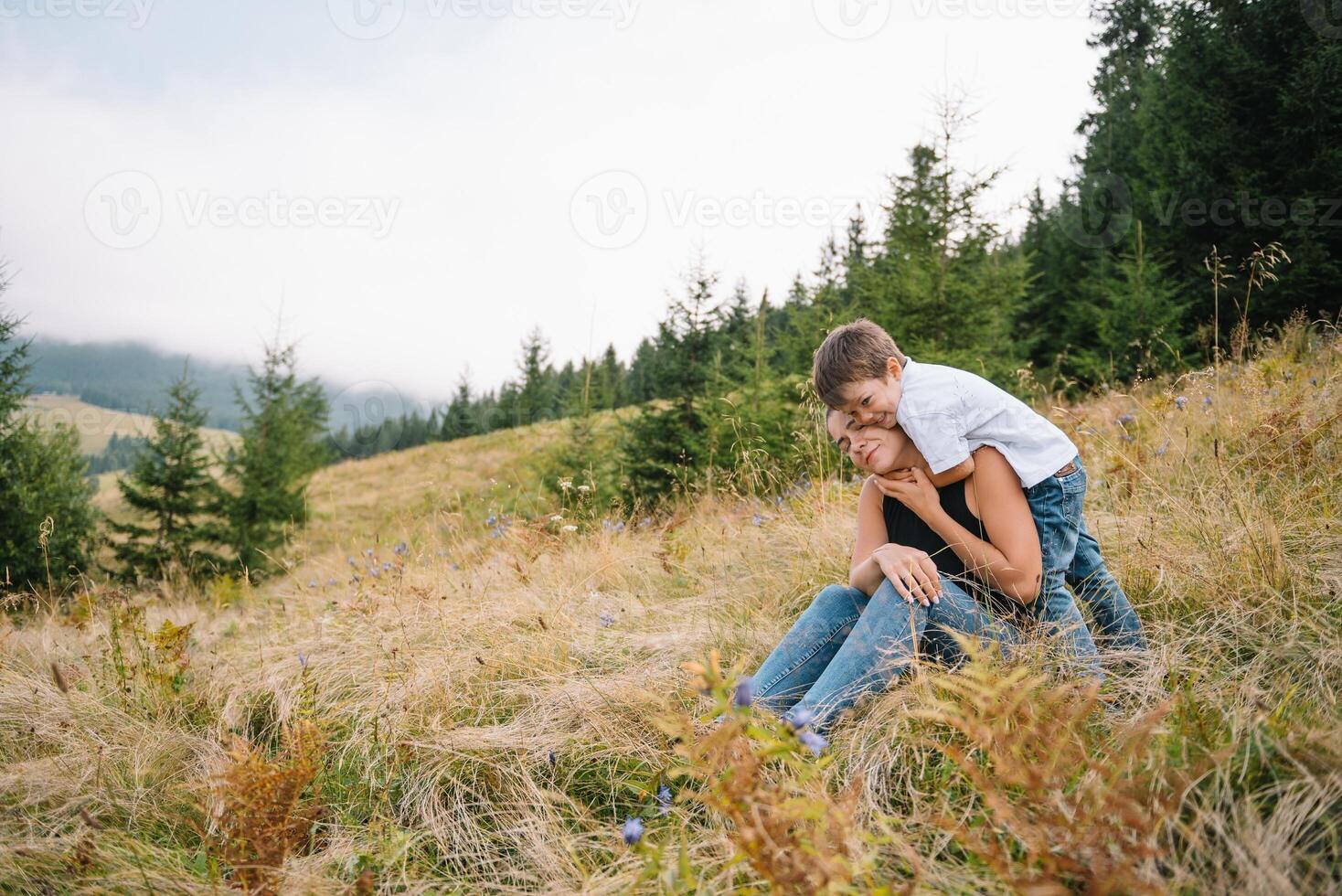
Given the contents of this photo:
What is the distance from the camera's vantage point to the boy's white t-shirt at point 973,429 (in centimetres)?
190

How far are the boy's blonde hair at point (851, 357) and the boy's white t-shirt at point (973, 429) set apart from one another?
15 centimetres

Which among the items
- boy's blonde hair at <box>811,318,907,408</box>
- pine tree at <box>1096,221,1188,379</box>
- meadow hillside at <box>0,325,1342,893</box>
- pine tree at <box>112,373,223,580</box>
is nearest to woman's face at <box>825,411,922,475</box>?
boy's blonde hair at <box>811,318,907,408</box>

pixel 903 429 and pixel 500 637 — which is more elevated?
pixel 903 429

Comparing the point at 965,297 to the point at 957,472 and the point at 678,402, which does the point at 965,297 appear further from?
the point at 957,472

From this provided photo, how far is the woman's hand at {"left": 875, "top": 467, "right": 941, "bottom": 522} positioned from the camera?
2.02m

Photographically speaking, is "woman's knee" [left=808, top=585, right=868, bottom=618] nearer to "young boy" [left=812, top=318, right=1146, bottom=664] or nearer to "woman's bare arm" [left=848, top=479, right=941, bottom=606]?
"woman's bare arm" [left=848, top=479, right=941, bottom=606]

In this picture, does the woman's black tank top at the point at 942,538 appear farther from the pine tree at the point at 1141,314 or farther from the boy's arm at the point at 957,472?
the pine tree at the point at 1141,314

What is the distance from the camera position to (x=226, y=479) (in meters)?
13.7

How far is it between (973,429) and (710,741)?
53.8 inches

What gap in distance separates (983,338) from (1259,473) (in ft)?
17.3

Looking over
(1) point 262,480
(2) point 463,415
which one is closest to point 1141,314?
(1) point 262,480

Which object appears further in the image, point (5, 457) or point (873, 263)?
point (873, 263)

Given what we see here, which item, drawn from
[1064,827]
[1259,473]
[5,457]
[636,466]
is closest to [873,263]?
[636,466]

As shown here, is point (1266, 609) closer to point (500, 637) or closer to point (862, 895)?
point (862, 895)
